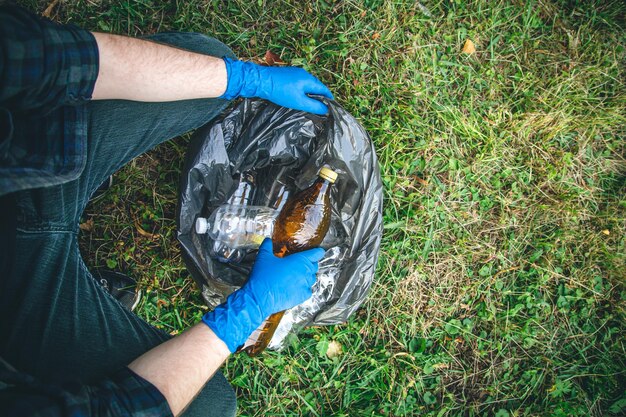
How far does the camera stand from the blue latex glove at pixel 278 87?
1937 millimetres

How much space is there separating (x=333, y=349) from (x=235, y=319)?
0.86 metres

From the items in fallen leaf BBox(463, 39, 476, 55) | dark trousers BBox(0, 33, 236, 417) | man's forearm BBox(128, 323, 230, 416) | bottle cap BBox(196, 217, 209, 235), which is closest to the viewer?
man's forearm BBox(128, 323, 230, 416)

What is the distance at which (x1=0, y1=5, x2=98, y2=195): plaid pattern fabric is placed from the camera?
1.19 metres

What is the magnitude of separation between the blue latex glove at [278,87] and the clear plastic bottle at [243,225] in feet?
1.80

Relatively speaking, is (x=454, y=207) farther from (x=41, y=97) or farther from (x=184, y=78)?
(x=41, y=97)

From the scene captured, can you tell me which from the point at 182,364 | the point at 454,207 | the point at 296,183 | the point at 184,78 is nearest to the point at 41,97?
the point at 184,78

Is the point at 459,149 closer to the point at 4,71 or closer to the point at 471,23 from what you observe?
the point at 471,23

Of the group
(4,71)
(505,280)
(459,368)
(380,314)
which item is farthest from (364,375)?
(4,71)

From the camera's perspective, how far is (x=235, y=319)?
5.24 ft

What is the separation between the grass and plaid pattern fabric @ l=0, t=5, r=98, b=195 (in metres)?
0.87

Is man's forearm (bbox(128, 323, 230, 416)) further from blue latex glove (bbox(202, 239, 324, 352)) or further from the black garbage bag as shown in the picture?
the black garbage bag

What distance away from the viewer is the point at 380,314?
7.47 ft

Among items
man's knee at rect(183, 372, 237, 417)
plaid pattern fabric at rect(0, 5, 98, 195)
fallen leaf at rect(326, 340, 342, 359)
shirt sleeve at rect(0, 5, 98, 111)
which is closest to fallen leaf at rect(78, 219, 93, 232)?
plaid pattern fabric at rect(0, 5, 98, 195)

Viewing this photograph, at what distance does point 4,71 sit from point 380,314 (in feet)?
6.42
